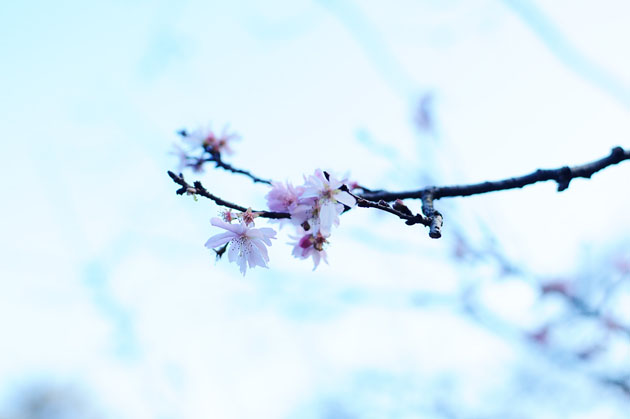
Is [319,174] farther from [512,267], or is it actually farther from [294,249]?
[512,267]

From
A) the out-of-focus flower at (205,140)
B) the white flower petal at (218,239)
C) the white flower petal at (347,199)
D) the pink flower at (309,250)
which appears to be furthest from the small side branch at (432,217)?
the out-of-focus flower at (205,140)

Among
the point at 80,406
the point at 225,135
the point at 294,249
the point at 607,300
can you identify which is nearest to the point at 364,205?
the point at 294,249

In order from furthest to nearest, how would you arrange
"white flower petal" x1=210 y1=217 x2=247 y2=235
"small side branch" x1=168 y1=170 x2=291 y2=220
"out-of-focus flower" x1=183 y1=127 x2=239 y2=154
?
1. "out-of-focus flower" x1=183 y1=127 x2=239 y2=154
2. "white flower petal" x1=210 y1=217 x2=247 y2=235
3. "small side branch" x1=168 y1=170 x2=291 y2=220

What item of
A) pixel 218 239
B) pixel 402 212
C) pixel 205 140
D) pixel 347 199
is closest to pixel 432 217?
pixel 402 212

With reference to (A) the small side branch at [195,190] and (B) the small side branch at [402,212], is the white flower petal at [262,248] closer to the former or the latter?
(A) the small side branch at [195,190]

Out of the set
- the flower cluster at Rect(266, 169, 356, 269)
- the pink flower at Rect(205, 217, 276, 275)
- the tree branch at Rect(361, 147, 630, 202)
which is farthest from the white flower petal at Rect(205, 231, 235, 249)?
the tree branch at Rect(361, 147, 630, 202)

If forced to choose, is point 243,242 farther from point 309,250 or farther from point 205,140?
point 205,140

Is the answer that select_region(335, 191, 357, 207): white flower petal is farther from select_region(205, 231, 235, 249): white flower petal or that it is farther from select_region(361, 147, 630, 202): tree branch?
select_region(205, 231, 235, 249): white flower petal
